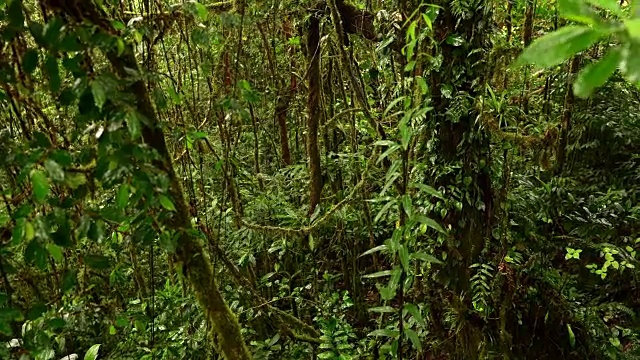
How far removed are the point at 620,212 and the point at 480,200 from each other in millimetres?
1357

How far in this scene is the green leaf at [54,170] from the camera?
1.00 meters

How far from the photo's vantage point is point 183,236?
1.59 m

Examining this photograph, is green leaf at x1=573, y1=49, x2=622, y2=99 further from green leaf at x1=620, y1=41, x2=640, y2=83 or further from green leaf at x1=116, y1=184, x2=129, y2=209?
green leaf at x1=116, y1=184, x2=129, y2=209

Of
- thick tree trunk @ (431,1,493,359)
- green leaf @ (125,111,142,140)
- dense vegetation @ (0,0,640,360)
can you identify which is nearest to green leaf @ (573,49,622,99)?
dense vegetation @ (0,0,640,360)

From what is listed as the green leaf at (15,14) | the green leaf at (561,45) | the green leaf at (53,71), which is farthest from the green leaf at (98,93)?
the green leaf at (561,45)

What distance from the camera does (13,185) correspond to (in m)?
1.43

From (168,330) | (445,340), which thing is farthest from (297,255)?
(445,340)

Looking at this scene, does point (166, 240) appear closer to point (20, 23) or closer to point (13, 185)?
point (13, 185)

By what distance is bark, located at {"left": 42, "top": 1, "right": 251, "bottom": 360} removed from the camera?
1.31 metres

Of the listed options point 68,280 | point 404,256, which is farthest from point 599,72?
point 68,280

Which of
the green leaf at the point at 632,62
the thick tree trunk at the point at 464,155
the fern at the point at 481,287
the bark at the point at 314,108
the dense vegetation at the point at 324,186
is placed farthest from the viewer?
the bark at the point at 314,108

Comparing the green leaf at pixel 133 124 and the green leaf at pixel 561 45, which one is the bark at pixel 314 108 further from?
the green leaf at pixel 561 45

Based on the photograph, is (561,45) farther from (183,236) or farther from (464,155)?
(464,155)

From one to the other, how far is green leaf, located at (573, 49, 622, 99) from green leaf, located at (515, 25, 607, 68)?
0.07 feet
